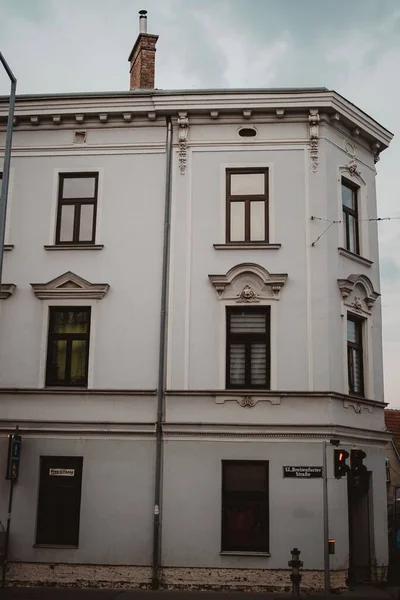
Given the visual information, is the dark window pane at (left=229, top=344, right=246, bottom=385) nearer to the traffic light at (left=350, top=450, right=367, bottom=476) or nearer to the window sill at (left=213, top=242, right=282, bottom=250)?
the window sill at (left=213, top=242, right=282, bottom=250)

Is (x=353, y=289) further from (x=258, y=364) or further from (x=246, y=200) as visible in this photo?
(x=246, y=200)

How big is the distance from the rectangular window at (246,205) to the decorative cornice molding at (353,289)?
2382 mm

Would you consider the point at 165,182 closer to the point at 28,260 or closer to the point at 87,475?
the point at 28,260

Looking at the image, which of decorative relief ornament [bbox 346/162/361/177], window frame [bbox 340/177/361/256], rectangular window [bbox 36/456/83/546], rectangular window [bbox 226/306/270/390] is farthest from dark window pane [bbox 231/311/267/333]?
rectangular window [bbox 36/456/83/546]

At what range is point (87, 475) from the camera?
19.1 m

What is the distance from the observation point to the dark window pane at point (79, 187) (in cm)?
2097

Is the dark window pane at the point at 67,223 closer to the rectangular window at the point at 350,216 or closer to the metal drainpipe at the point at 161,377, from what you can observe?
the metal drainpipe at the point at 161,377

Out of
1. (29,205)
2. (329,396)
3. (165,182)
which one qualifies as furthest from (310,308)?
(29,205)

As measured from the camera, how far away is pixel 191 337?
64.0 feet

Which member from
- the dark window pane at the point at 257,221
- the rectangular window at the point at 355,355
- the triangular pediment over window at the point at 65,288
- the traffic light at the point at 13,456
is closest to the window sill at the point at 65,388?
the traffic light at the point at 13,456

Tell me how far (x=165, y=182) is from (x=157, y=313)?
361 centimetres

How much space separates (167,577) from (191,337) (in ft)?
19.2

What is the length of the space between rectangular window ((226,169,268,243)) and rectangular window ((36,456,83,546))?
7.18 metres

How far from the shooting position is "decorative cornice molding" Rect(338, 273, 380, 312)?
65.0 ft
